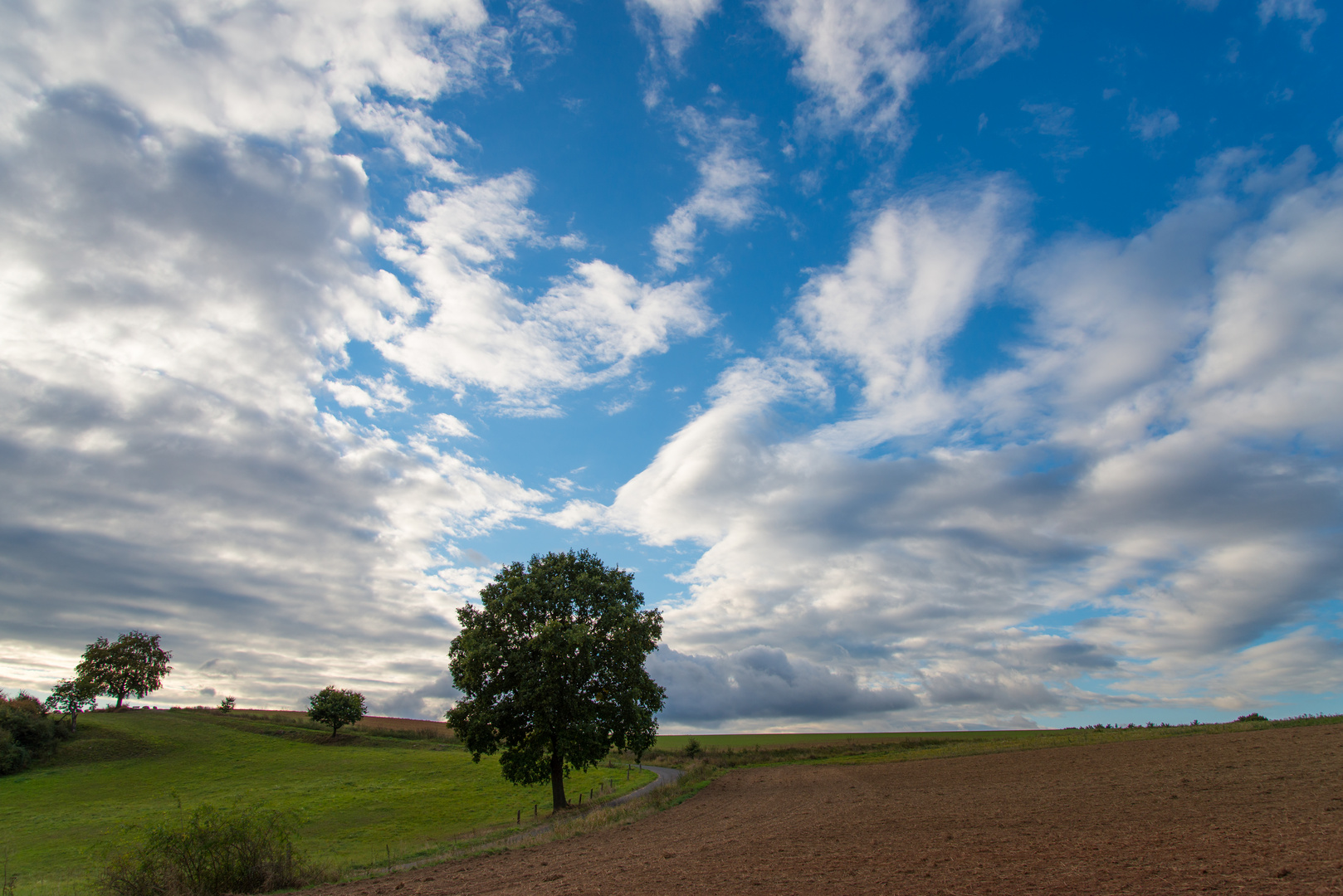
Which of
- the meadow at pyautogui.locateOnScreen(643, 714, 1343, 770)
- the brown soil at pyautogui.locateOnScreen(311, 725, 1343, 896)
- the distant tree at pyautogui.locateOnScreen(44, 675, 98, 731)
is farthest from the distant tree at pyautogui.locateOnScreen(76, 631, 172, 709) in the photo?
the brown soil at pyautogui.locateOnScreen(311, 725, 1343, 896)

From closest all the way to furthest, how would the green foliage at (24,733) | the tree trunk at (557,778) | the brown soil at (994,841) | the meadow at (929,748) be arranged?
1. the brown soil at (994,841)
2. the tree trunk at (557,778)
3. the meadow at (929,748)
4. the green foliage at (24,733)

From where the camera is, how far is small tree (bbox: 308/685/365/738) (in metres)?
88.3

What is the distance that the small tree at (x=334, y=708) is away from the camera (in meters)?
88.3

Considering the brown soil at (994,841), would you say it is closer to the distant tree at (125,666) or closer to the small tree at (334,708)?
the small tree at (334,708)

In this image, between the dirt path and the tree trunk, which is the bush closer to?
→ the tree trunk

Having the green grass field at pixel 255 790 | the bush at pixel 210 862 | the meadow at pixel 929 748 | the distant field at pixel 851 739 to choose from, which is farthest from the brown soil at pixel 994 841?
the distant field at pixel 851 739

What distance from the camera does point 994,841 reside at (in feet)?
63.9

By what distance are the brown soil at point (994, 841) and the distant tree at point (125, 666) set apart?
9724 cm

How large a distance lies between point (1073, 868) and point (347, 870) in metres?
24.8

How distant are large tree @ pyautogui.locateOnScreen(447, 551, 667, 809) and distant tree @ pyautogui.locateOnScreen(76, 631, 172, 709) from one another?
84702 mm

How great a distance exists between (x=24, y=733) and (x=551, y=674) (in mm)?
72043

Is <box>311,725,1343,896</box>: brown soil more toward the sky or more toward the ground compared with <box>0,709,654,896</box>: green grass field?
more toward the sky

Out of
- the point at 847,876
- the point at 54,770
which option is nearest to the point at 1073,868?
the point at 847,876

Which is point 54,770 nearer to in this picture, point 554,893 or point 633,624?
point 633,624
